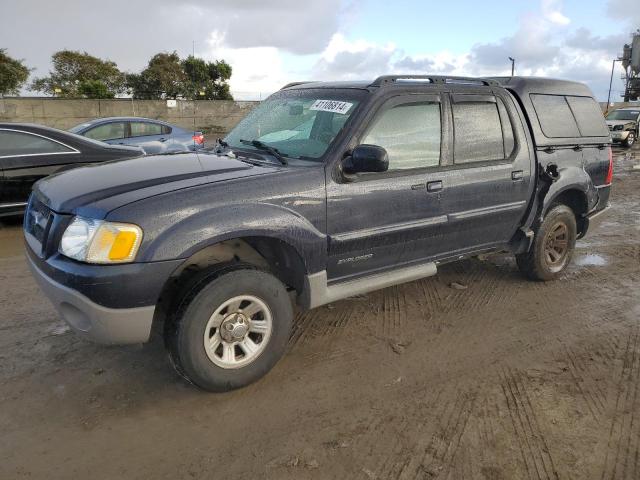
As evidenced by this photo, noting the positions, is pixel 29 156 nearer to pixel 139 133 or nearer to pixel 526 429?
pixel 139 133

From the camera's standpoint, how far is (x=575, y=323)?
4.28 m

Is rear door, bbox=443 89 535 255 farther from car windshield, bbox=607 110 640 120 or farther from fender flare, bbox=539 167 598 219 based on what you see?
car windshield, bbox=607 110 640 120

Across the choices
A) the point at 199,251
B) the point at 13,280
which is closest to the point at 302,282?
the point at 199,251

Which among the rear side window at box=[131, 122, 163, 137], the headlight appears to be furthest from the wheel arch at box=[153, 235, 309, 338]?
the rear side window at box=[131, 122, 163, 137]

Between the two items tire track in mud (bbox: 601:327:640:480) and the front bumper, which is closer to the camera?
tire track in mud (bbox: 601:327:640:480)

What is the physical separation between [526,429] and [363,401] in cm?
91

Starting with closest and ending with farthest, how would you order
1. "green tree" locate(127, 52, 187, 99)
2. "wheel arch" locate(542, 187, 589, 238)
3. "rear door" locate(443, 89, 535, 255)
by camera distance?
1. "rear door" locate(443, 89, 535, 255)
2. "wheel arch" locate(542, 187, 589, 238)
3. "green tree" locate(127, 52, 187, 99)

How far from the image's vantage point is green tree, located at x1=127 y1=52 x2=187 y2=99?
4278cm

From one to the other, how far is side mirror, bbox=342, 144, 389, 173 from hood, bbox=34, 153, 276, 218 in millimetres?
545

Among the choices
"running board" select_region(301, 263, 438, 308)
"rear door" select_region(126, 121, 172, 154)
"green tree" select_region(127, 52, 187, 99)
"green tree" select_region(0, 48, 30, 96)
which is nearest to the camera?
"running board" select_region(301, 263, 438, 308)

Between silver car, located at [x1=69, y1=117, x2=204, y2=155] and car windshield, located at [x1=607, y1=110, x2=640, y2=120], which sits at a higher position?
car windshield, located at [x1=607, y1=110, x2=640, y2=120]

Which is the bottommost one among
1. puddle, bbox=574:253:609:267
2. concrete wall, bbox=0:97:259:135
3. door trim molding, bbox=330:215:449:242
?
puddle, bbox=574:253:609:267

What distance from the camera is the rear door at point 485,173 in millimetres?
4105

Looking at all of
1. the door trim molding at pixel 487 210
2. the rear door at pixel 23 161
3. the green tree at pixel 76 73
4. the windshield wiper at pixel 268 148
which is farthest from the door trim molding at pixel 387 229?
the green tree at pixel 76 73
